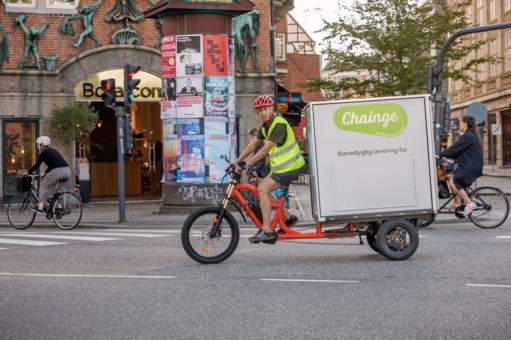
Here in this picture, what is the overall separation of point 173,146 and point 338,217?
10.4 m

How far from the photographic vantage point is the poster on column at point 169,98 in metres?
20.5

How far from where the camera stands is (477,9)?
196ft

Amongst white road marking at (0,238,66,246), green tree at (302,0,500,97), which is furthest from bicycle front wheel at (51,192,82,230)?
green tree at (302,0,500,97)

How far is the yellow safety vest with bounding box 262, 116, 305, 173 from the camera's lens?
10.7 meters

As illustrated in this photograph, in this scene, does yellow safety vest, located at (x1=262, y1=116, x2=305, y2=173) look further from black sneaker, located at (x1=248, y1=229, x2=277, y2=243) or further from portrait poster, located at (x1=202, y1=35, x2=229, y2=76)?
portrait poster, located at (x1=202, y1=35, x2=229, y2=76)

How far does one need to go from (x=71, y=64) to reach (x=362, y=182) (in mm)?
15415

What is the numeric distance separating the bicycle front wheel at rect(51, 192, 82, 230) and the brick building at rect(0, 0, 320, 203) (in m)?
7.33

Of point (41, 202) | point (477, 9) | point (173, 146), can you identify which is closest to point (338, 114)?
point (41, 202)

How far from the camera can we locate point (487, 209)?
14992 mm

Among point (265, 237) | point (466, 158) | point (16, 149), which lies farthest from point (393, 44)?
point (265, 237)

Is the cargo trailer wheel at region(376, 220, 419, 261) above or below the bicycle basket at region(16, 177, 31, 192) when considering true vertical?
below

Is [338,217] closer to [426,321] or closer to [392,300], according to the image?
[392,300]

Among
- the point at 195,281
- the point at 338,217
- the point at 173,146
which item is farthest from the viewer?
the point at 173,146

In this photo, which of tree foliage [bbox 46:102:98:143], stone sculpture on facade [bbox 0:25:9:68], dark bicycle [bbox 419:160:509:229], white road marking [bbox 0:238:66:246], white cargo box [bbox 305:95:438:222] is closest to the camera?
white cargo box [bbox 305:95:438:222]
